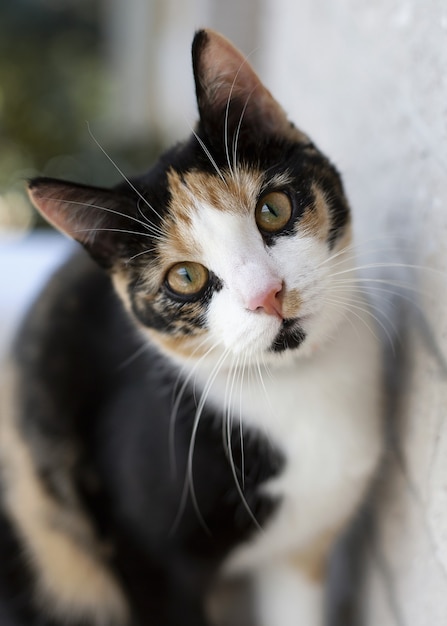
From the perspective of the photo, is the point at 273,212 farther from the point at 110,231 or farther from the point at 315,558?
the point at 315,558

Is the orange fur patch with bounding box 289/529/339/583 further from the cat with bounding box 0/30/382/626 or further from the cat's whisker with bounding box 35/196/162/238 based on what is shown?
the cat's whisker with bounding box 35/196/162/238

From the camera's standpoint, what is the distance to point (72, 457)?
3.56 feet

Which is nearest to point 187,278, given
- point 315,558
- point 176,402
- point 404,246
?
point 176,402

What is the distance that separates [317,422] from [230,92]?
47cm

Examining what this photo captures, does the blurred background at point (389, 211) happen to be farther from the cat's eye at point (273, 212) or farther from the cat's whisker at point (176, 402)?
the cat's whisker at point (176, 402)

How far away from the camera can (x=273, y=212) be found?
0.81 meters

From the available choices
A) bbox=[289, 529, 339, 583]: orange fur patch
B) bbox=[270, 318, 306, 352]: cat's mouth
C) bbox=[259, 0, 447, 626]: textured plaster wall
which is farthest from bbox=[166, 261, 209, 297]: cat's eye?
bbox=[289, 529, 339, 583]: orange fur patch

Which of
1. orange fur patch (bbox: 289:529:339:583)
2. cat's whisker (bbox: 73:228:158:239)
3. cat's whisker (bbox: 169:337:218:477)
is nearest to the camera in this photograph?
cat's whisker (bbox: 73:228:158:239)

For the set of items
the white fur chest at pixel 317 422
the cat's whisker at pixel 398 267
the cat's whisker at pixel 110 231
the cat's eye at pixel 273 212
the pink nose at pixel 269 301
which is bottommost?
the white fur chest at pixel 317 422

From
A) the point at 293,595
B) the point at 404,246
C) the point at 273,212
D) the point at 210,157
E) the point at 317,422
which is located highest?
the point at 210,157

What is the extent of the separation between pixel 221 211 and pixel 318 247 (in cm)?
13

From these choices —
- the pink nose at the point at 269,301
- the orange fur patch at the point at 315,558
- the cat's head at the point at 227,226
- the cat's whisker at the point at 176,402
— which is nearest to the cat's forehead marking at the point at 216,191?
the cat's head at the point at 227,226

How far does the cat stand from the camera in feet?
2.63

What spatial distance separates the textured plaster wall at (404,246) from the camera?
802 mm
